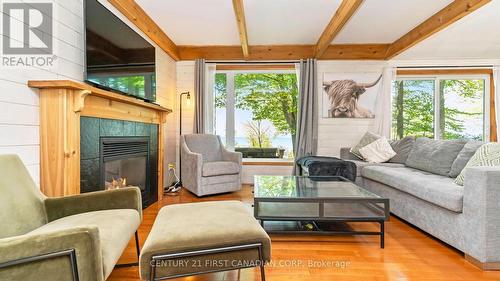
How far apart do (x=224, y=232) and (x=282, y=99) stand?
13.0ft

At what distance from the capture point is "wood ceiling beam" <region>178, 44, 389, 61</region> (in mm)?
4652

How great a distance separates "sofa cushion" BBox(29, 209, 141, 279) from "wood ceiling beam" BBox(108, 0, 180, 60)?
7.65 feet

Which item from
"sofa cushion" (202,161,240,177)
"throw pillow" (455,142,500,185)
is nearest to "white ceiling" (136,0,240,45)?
"sofa cushion" (202,161,240,177)

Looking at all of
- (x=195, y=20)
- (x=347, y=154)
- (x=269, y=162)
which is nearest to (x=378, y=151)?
(x=347, y=154)

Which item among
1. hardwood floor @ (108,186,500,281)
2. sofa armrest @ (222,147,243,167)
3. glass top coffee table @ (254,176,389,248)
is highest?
sofa armrest @ (222,147,243,167)

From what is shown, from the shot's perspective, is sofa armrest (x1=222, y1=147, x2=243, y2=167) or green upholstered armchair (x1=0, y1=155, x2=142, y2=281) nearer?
green upholstered armchair (x1=0, y1=155, x2=142, y2=281)

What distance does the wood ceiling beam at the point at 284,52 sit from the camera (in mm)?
4652

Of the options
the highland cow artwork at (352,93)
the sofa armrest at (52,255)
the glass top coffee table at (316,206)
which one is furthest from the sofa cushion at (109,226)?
the highland cow artwork at (352,93)

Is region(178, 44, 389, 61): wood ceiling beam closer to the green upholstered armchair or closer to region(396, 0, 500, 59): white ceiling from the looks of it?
region(396, 0, 500, 59): white ceiling

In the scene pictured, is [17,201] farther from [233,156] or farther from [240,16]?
[233,156]

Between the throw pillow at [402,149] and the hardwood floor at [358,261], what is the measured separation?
1532 mm

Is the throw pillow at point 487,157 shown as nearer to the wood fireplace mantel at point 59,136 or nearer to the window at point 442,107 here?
the window at point 442,107

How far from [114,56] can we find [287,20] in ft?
7.16

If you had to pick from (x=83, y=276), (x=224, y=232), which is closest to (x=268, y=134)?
(x=224, y=232)
